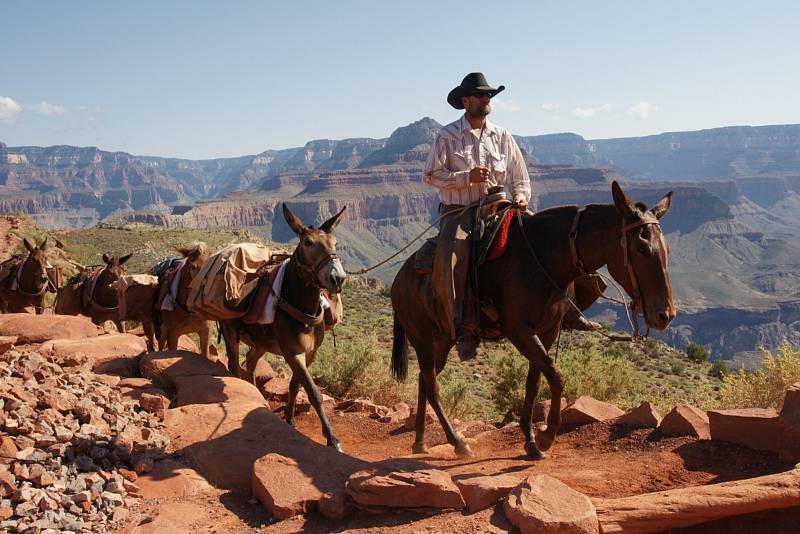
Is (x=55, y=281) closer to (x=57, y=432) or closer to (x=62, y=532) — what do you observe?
(x=57, y=432)

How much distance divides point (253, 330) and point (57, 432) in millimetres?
2948

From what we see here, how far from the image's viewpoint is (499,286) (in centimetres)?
619

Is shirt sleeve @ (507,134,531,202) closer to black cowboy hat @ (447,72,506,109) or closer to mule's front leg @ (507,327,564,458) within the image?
black cowboy hat @ (447,72,506,109)

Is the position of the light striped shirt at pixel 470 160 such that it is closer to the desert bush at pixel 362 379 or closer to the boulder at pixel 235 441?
the boulder at pixel 235 441

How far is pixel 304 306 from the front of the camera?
766 cm

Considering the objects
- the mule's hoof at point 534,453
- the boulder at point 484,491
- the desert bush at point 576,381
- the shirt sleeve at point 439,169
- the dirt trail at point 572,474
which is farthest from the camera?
the desert bush at point 576,381

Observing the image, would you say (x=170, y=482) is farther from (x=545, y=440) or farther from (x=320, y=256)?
(x=545, y=440)

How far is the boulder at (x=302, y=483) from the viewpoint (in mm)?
4977

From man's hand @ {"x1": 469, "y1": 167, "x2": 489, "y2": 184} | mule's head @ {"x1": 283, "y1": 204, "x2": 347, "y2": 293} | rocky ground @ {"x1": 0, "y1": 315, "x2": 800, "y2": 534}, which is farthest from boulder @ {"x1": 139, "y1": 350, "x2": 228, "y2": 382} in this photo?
man's hand @ {"x1": 469, "y1": 167, "x2": 489, "y2": 184}

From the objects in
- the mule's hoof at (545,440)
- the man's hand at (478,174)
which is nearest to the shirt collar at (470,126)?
the man's hand at (478,174)

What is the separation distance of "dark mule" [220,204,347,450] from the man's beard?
68.8 inches

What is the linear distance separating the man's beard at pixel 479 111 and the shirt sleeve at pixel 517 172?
405 mm

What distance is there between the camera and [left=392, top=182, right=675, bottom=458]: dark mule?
5117mm

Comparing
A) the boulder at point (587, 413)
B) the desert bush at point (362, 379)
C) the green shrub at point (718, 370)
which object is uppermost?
the boulder at point (587, 413)
